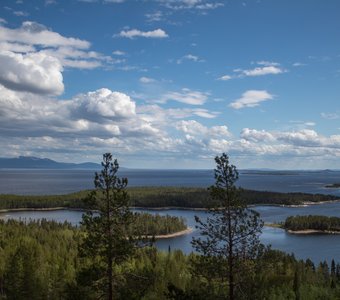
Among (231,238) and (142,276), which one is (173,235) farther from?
(231,238)

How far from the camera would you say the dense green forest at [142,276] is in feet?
124

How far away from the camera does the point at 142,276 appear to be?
40.2 m

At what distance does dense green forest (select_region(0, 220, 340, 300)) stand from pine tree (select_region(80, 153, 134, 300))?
→ 1.21m

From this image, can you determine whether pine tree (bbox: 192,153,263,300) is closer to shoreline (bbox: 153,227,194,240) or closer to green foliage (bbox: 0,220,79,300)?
green foliage (bbox: 0,220,79,300)

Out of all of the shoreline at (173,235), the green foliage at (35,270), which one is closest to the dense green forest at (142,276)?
the green foliage at (35,270)

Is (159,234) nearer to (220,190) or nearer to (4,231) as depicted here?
(4,231)

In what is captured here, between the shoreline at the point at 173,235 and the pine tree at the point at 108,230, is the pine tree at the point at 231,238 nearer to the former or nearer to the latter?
the pine tree at the point at 108,230

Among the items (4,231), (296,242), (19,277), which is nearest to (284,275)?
(19,277)

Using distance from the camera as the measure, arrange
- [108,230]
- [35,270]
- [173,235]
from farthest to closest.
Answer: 1. [173,235]
2. [35,270]
3. [108,230]

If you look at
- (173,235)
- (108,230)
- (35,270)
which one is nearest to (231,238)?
(108,230)

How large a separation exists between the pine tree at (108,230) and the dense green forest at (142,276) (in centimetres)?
121

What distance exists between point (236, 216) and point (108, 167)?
12.4 meters

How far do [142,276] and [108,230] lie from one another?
20.4ft

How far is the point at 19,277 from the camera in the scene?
74438 mm
